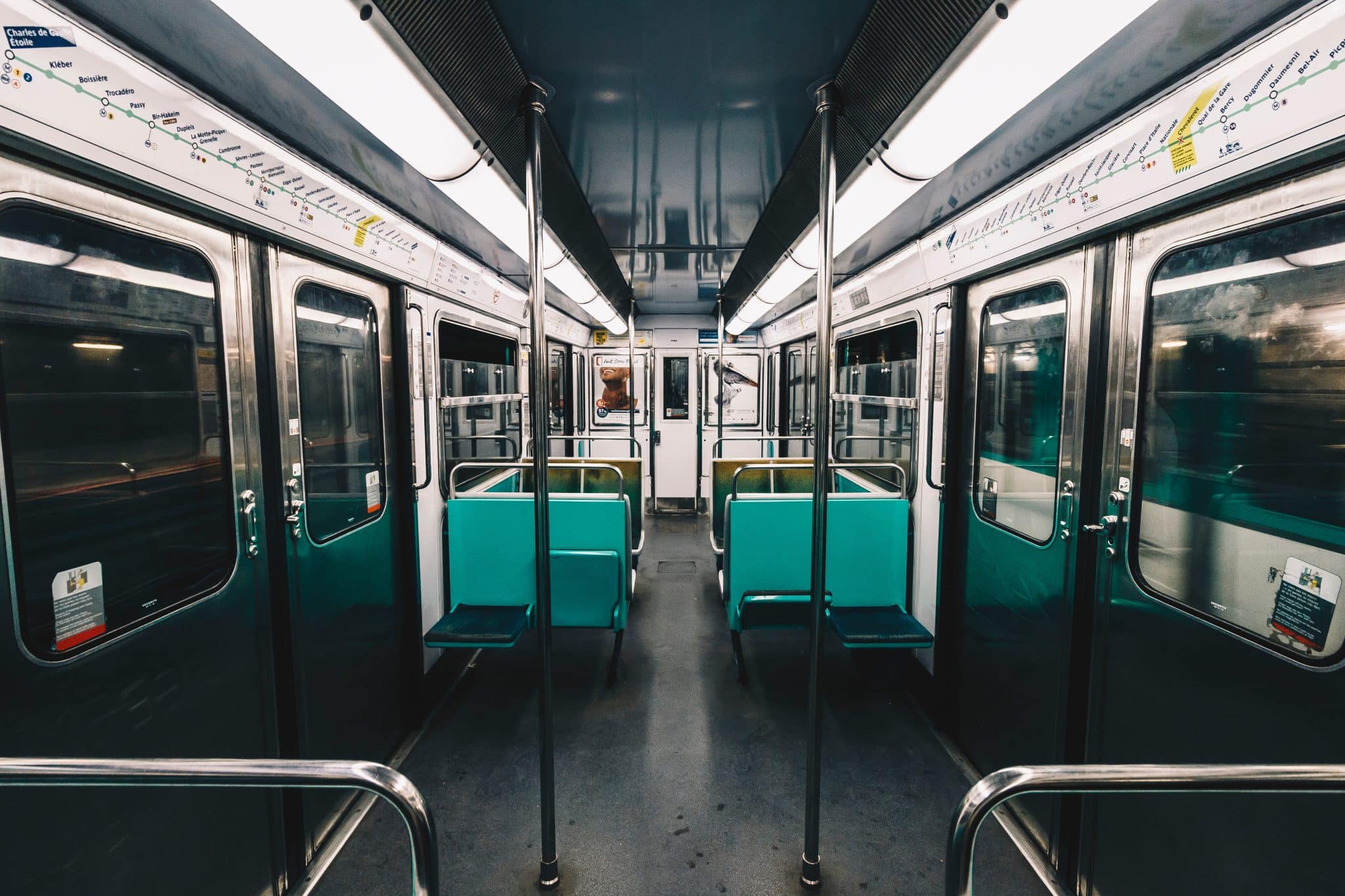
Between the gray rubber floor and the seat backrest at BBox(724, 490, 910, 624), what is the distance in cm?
62

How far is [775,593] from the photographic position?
3.59 meters

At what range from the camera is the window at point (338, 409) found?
8.00ft

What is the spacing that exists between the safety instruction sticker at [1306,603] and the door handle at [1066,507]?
2.60ft

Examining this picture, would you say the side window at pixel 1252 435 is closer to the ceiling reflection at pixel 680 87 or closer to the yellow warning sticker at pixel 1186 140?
the yellow warning sticker at pixel 1186 140

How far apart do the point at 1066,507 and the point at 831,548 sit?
4.72ft

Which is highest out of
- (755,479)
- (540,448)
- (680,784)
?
(540,448)

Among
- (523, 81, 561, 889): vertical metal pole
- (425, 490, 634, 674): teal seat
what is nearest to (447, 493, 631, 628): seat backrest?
(425, 490, 634, 674): teal seat

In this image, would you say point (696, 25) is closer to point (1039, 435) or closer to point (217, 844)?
point (1039, 435)

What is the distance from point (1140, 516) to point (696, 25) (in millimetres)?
2077

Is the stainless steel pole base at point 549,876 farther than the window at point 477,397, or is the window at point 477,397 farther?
the window at point 477,397

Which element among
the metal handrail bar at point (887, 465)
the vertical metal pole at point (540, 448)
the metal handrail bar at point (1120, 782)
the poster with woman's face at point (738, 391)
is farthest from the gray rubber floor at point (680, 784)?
the poster with woman's face at point (738, 391)

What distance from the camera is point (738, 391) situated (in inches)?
352

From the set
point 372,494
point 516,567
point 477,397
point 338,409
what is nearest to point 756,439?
point 477,397

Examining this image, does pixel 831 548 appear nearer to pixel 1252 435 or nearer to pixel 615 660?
pixel 615 660
